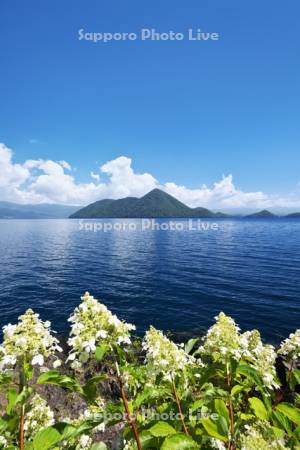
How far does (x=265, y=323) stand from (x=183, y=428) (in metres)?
35.7

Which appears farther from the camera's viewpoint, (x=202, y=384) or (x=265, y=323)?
(x=265, y=323)

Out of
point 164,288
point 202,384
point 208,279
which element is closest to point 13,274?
point 164,288

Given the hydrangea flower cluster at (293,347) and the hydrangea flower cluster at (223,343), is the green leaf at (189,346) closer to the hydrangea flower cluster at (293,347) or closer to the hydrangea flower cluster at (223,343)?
the hydrangea flower cluster at (223,343)

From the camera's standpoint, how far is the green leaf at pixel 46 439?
3.28m

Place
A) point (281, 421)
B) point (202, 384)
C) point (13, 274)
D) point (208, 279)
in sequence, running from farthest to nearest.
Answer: point (13, 274), point (208, 279), point (202, 384), point (281, 421)

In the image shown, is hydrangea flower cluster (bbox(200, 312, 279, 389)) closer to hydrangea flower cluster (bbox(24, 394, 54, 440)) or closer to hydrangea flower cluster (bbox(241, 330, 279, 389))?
hydrangea flower cluster (bbox(241, 330, 279, 389))

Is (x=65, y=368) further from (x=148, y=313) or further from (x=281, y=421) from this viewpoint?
(x=281, y=421)

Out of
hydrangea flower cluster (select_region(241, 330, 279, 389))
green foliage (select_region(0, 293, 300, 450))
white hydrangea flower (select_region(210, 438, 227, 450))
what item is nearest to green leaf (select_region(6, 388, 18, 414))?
green foliage (select_region(0, 293, 300, 450))

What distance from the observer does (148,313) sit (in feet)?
132

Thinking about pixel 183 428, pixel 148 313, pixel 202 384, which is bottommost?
pixel 148 313

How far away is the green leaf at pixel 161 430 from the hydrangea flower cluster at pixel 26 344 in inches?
65.4

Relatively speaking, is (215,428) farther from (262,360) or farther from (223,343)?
(262,360)

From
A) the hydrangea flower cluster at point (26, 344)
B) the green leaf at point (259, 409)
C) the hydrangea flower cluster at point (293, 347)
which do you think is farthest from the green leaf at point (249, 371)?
the hydrangea flower cluster at point (26, 344)

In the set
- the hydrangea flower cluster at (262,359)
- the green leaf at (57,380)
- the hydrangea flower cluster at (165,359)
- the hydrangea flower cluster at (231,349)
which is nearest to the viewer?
the green leaf at (57,380)
